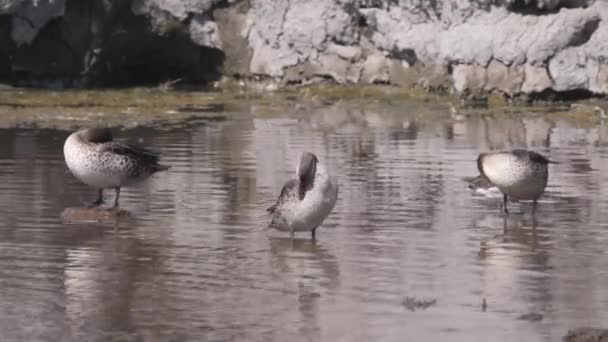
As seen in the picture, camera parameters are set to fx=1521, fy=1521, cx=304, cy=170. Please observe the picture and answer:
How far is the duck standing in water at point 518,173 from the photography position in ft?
48.4

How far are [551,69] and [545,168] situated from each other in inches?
596

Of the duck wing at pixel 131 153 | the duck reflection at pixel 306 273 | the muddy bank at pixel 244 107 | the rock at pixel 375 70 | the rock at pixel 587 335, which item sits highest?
the rock at pixel 587 335

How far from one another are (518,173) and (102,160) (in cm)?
404

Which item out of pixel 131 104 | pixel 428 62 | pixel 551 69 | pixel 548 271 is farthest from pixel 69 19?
pixel 548 271

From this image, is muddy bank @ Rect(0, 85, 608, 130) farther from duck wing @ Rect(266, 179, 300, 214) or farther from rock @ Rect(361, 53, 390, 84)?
duck wing @ Rect(266, 179, 300, 214)

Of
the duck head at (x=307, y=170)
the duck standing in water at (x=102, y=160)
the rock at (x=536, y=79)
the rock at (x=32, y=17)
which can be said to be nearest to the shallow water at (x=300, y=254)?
the duck standing in water at (x=102, y=160)

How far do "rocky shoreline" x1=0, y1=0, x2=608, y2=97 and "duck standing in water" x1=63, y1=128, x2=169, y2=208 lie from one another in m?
16.0

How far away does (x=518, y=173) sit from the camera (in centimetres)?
1474

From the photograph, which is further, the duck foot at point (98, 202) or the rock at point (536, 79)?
the rock at point (536, 79)

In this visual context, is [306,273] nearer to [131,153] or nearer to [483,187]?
[131,153]

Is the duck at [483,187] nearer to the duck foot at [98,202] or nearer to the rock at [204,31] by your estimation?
the duck foot at [98,202]

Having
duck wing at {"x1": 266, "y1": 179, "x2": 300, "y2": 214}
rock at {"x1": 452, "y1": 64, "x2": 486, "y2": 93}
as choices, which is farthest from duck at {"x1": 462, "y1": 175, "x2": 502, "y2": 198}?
rock at {"x1": 452, "y1": 64, "x2": 486, "y2": 93}

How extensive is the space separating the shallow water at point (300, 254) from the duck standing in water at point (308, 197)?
9.3 inches

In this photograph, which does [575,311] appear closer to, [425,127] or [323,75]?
[425,127]
